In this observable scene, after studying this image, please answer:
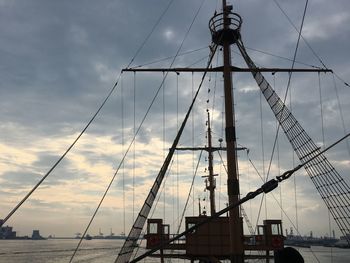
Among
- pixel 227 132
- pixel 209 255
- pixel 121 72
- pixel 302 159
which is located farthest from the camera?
pixel 209 255

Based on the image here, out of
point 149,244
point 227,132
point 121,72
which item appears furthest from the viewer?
point 149,244

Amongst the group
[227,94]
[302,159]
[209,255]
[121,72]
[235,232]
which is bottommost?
[209,255]

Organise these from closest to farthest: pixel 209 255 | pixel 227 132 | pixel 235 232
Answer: pixel 235 232, pixel 227 132, pixel 209 255

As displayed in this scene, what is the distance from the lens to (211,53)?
15.9 meters

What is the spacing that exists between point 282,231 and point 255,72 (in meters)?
13.9

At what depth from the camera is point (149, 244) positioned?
25.5 m

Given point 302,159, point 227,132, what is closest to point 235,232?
point 227,132

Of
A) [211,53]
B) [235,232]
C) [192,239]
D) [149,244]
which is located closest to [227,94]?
[211,53]

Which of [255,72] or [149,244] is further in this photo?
[149,244]

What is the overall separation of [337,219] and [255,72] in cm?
770

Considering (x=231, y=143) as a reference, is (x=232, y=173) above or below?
below

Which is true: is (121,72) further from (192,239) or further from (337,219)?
(192,239)

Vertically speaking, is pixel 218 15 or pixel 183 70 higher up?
pixel 218 15

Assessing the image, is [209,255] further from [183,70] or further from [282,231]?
[183,70]
